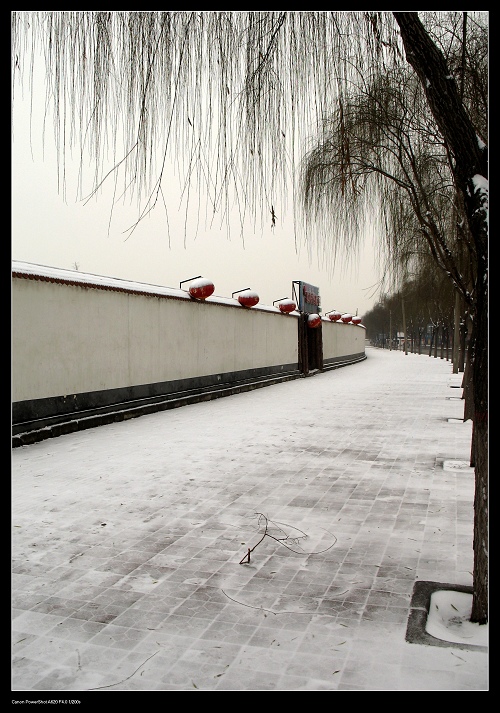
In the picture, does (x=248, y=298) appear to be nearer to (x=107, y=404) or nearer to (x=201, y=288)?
(x=201, y=288)

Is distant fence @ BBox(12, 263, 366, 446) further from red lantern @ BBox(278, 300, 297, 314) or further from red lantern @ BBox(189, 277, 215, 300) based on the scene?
red lantern @ BBox(278, 300, 297, 314)

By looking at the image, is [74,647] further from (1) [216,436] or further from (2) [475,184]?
(1) [216,436]

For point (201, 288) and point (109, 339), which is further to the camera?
point (201, 288)

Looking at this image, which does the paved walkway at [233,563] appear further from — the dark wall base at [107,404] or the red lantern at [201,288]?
the red lantern at [201,288]

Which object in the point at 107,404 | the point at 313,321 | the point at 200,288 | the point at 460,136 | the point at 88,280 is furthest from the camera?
the point at 313,321

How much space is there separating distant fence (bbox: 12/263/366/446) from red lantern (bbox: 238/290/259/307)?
29 centimetres

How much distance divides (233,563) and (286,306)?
1689cm

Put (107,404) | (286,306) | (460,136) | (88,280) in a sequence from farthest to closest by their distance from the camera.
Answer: (286,306), (107,404), (88,280), (460,136)

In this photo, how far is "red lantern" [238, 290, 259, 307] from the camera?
1641 cm

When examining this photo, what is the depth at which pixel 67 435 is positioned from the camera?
8625 millimetres

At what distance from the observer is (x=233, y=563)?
381 cm

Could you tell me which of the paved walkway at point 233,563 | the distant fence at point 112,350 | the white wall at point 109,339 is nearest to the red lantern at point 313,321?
the distant fence at point 112,350

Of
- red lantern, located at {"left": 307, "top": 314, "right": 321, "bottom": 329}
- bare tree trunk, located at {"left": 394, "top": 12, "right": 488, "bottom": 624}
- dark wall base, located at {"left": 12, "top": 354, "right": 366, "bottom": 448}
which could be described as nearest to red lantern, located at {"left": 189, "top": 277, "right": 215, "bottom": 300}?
dark wall base, located at {"left": 12, "top": 354, "right": 366, "bottom": 448}

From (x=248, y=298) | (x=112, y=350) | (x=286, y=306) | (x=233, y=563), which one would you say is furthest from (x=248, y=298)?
(x=233, y=563)
